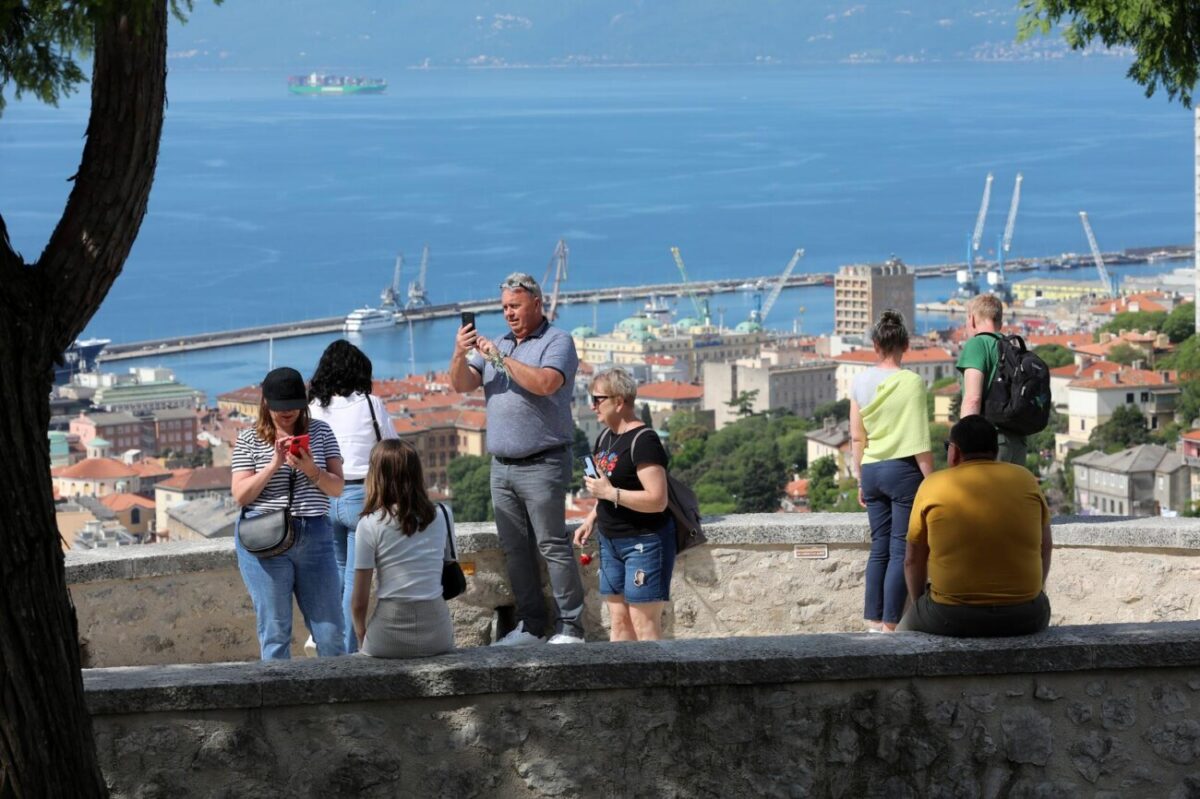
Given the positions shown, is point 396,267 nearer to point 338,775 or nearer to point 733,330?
point 733,330

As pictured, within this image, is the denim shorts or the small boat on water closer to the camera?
the denim shorts

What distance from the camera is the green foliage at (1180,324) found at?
64188mm

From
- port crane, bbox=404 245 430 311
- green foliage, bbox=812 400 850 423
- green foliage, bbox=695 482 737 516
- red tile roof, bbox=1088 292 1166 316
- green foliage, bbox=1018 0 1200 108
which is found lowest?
green foliage, bbox=695 482 737 516

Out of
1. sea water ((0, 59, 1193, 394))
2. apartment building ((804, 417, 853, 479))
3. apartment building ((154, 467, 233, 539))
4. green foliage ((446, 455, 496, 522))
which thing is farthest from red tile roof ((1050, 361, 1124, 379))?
sea water ((0, 59, 1193, 394))

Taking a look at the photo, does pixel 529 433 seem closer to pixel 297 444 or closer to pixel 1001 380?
pixel 297 444

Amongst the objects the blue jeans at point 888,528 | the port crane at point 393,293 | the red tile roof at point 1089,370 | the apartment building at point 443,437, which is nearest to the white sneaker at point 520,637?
the blue jeans at point 888,528

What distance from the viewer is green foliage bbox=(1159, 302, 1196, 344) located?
211ft

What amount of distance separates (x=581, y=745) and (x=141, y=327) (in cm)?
10621

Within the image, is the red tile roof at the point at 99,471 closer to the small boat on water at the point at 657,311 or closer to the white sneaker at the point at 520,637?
the small boat on water at the point at 657,311

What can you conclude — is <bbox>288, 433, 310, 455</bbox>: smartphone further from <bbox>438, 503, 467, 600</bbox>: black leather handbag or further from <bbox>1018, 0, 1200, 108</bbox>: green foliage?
<bbox>1018, 0, 1200, 108</bbox>: green foliage

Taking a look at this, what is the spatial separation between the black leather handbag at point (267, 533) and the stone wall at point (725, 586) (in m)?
0.63

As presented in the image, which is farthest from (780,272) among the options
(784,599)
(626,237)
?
(784,599)

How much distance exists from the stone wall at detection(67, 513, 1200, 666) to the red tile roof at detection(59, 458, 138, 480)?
5862 centimetres

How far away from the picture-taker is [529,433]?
4879mm
